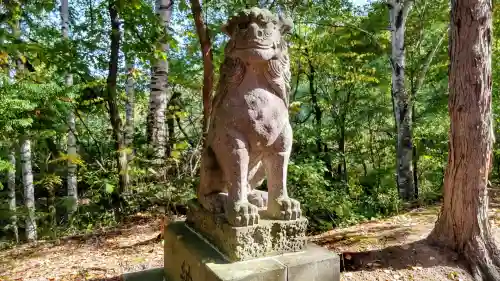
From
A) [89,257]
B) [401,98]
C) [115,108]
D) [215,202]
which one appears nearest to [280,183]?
[215,202]

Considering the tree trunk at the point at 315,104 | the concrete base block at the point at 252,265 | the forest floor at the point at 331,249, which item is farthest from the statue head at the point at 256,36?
the tree trunk at the point at 315,104

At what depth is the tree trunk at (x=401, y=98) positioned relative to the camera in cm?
728

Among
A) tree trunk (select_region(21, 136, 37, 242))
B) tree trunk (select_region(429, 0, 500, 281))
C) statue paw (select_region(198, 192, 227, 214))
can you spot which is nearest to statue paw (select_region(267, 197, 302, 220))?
statue paw (select_region(198, 192, 227, 214))

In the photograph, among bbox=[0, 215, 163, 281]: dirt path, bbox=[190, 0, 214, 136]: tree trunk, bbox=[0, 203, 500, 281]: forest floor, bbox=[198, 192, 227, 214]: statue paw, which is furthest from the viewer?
bbox=[190, 0, 214, 136]: tree trunk

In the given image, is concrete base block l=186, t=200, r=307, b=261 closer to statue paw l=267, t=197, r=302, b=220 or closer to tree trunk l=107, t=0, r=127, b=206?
statue paw l=267, t=197, r=302, b=220

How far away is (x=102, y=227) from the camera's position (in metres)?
6.04

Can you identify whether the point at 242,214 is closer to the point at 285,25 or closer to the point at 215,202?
the point at 215,202

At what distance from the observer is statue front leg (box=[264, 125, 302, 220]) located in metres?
2.48

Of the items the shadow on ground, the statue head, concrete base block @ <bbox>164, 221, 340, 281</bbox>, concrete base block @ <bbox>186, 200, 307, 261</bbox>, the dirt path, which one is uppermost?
the statue head

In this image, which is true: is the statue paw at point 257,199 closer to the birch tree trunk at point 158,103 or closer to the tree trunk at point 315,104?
the birch tree trunk at point 158,103

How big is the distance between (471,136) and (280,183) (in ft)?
7.24

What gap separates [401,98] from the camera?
7.48 m

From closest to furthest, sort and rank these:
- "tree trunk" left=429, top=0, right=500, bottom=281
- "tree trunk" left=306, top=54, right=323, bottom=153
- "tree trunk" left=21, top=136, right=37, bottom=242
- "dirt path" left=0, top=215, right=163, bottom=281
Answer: "tree trunk" left=429, top=0, right=500, bottom=281 → "dirt path" left=0, top=215, right=163, bottom=281 → "tree trunk" left=21, top=136, right=37, bottom=242 → "tree trunk" left=306, top=54, right=323, bottom=153

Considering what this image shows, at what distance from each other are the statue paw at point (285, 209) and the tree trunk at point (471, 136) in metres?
2.12
